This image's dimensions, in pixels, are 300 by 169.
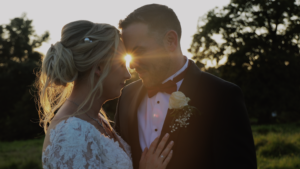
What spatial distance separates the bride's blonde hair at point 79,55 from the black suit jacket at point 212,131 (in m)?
1.01

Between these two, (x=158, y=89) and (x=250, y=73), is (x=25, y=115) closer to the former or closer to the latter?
(x=250, y=73)

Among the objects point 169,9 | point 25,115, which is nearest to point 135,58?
point 169,9

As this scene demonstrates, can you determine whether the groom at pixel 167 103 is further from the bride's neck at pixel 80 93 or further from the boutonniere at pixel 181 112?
the bride's neck at pixel 80 93

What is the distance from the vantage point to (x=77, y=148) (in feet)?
7.73

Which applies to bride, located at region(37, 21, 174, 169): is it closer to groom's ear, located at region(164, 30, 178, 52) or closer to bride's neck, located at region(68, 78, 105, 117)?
bride's neck, located at region(68, 78, 105, 117)

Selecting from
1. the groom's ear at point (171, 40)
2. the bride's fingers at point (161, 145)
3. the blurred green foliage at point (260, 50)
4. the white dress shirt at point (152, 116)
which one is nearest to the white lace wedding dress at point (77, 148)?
the bride's fingers at point (161, 145)

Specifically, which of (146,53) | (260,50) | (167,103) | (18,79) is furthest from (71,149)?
(18,79)

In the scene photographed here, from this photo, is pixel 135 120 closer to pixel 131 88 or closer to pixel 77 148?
pixel 131 88

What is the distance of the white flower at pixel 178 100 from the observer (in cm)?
306

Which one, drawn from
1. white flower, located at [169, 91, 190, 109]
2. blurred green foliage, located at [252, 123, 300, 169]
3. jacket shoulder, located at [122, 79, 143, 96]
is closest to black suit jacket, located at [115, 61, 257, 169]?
white flower, located at [169, 91, 190, 109]

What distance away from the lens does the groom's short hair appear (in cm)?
352

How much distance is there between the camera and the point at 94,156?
2414mm

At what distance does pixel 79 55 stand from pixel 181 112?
130cm

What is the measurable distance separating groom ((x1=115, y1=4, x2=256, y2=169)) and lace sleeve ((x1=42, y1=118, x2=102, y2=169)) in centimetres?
96
